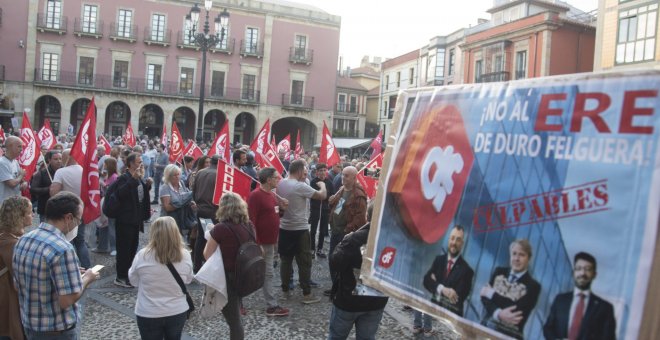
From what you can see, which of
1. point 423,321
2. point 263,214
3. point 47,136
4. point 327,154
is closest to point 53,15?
point 47,136

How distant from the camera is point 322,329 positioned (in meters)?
5.51

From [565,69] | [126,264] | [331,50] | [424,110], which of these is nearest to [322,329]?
[126,264]

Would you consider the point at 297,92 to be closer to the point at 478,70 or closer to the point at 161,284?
the point at 478,70

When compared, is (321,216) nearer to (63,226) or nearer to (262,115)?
(63,226)

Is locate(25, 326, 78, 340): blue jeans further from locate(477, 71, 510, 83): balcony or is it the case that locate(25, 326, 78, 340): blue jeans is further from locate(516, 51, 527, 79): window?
locate(516, 51, 527, 79): window

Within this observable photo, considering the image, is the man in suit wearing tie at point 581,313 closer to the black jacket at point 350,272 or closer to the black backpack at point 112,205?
the black jacket at point 350,272

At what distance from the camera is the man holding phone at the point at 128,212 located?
631cm

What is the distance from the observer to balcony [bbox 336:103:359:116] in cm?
4959

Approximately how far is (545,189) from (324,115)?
39.9 metres

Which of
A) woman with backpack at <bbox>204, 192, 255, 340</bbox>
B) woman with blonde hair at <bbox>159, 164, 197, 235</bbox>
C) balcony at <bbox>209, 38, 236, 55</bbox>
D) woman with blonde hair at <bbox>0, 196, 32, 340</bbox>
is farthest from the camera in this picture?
balcony at <bbox>209, 38, 236, 55</bbox>

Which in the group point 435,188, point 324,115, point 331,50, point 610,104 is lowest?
point 435,188

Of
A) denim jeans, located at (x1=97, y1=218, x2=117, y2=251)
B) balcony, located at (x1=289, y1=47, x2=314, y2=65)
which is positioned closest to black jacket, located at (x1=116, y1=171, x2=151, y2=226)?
denim jeans, located at (x1=97, y1=218, x2=117, y2=251)

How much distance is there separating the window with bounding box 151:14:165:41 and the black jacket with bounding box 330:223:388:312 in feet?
120

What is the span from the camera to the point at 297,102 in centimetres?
4059
